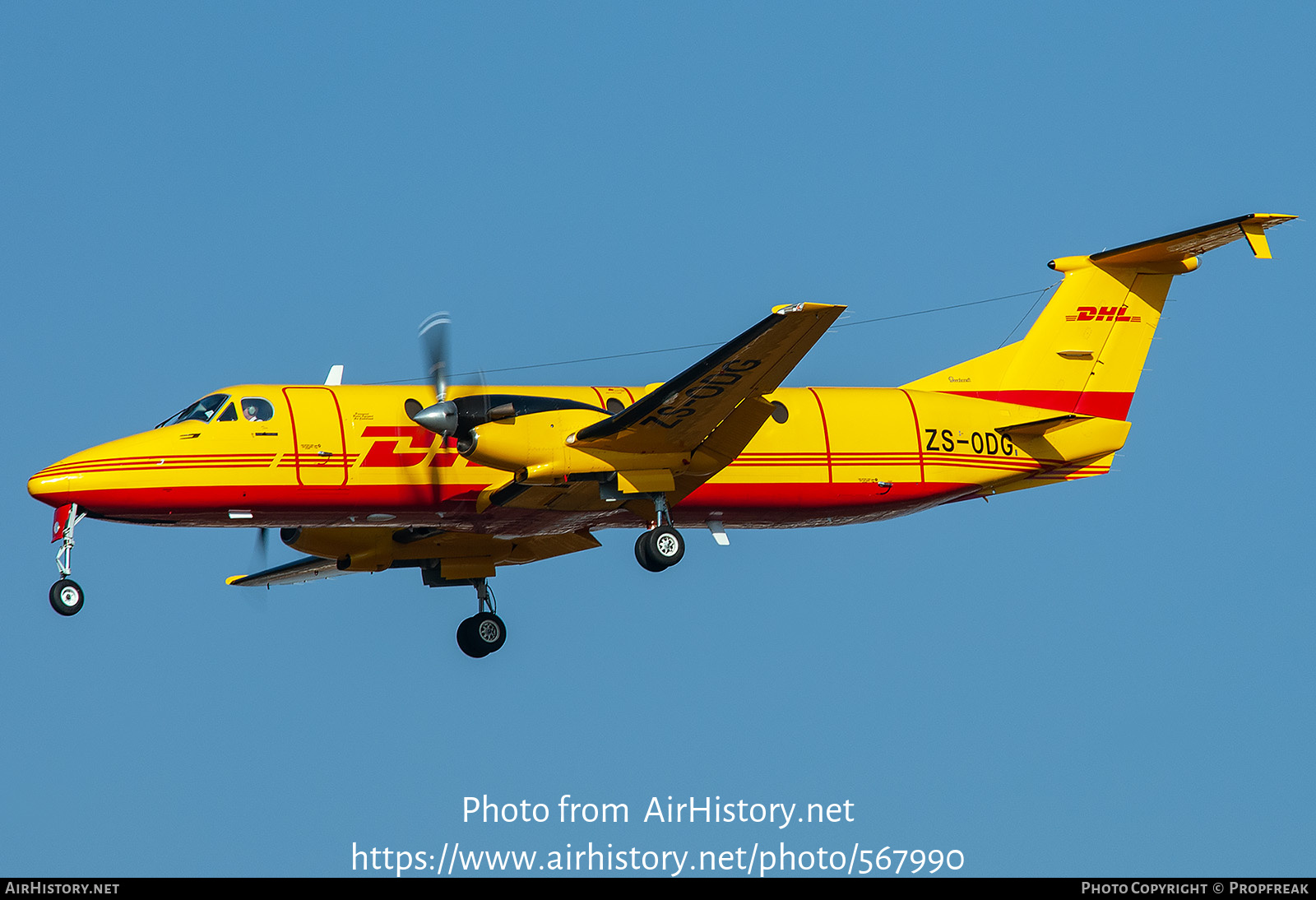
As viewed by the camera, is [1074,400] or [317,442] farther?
[1074,400]

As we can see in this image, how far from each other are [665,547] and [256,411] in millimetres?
5629

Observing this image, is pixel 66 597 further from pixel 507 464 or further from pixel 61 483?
pixel 507 464

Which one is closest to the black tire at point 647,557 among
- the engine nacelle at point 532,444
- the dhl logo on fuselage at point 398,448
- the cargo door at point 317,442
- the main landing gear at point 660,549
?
the main landing gear at point 660,549

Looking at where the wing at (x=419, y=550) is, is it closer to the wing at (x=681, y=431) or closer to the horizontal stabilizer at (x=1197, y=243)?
the wing at (x=681, y=431)

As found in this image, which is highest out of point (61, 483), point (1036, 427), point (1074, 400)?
point (1074, 400)

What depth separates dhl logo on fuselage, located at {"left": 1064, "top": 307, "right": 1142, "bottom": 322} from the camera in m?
26.8

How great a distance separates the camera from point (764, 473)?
23.9 meters

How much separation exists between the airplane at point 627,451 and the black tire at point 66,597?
41 millimetres

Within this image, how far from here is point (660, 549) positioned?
22.3 meters

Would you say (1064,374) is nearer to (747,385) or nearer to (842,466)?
(842,466)

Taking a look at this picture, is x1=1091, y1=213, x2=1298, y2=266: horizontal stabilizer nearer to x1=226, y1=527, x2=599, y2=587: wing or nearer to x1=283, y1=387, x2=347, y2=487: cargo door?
x1=226, y1=527, x2=599, y2=587: wing

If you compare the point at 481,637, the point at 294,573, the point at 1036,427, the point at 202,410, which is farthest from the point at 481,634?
the point at 1036,427

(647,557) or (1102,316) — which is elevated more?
(1102,316)

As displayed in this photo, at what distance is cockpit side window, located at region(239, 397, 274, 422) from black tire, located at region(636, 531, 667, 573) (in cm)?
510
